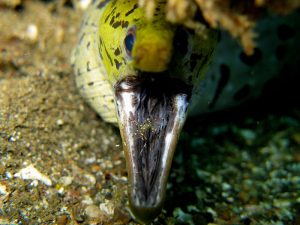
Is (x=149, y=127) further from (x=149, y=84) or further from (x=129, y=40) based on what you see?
(x=129, y=40)

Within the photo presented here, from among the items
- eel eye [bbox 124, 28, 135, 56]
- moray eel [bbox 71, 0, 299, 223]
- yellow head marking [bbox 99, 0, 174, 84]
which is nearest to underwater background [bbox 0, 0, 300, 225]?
moray eel [bbox 71, 0, 299, 223]

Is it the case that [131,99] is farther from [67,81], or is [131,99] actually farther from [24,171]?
[67,81]

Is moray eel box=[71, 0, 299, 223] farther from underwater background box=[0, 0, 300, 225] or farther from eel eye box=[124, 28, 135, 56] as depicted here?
underwater background box=[0, 0, 300, 225]

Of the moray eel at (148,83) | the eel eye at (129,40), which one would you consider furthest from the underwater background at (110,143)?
the eel eye at (129,40)

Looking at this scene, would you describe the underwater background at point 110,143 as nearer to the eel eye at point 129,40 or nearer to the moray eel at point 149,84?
the moray eel at point 149,84

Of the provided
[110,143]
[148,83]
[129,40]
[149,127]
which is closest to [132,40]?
[129,40]
